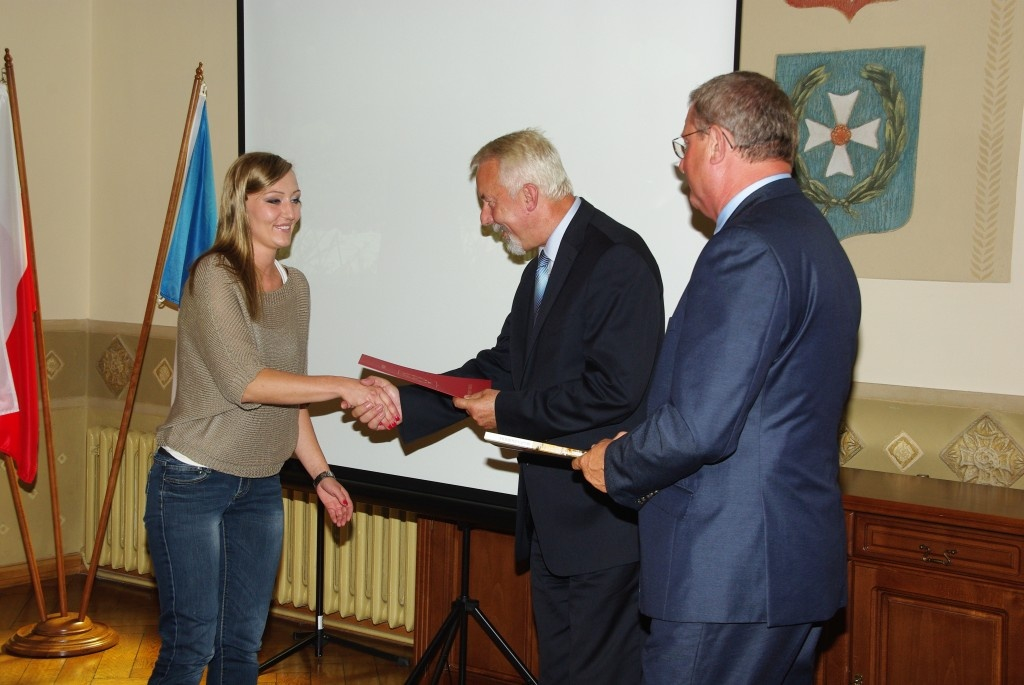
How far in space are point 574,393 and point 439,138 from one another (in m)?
1.34

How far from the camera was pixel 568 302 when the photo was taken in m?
2.39

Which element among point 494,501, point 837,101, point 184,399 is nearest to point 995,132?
point 837,101

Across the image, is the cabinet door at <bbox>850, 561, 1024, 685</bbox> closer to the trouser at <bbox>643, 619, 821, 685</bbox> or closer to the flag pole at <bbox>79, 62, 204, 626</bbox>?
the trouser at <bbox>643, 619, 821, 685</bbox>

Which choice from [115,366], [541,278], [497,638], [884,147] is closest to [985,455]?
[884,147]

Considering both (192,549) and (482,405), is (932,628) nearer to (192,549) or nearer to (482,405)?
(482,405)

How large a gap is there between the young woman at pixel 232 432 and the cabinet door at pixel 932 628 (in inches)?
58.5

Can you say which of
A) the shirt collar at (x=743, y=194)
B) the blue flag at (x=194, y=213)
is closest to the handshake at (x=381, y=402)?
the shirt collar at (x=743, y=194)

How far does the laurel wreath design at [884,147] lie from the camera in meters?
2.88

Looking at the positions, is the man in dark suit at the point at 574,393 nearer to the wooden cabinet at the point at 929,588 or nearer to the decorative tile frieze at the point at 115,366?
the wooden cabinet at the point at 929,588

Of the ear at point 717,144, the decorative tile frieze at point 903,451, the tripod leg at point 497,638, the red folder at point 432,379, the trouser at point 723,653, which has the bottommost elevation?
the tripod leg at point 497,638

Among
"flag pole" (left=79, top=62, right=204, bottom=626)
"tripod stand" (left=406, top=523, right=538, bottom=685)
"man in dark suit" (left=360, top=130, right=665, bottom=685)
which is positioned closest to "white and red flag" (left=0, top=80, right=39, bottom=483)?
"flag pole" (left=79, top=62, right=204, bottom=626)

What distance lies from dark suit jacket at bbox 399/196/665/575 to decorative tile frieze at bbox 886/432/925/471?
1.03 m

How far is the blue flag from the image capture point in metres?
4.00

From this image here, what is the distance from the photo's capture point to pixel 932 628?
2.61m
